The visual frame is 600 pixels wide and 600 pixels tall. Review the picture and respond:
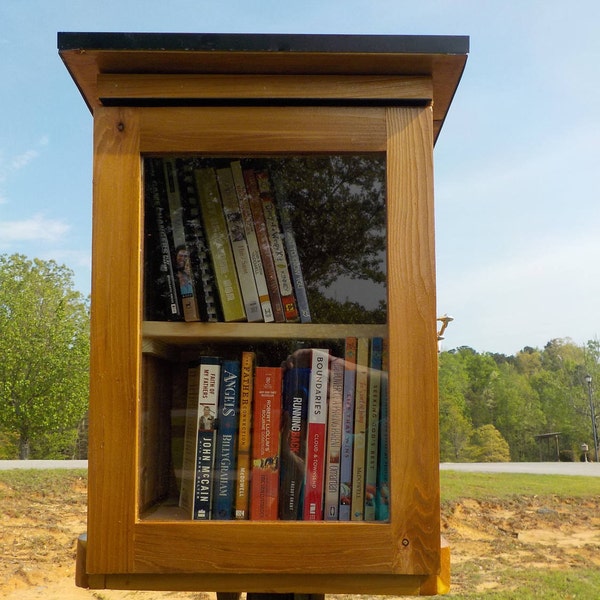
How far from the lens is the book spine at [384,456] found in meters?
0.90

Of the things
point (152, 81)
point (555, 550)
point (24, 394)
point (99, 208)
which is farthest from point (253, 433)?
point (24, 394)

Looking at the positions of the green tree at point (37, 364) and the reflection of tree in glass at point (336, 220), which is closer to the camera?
the reflection of tree in glass at point (336, 220)

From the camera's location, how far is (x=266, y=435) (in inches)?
37.2

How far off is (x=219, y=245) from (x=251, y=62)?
256 millimetres

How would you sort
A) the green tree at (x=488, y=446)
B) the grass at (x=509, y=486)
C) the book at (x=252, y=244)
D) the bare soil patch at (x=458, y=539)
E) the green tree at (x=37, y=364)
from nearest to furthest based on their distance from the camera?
the book at (x=252, y=244)
the bare soil patch at (x=458, y=539)
the grass at (x=509, y=486)
the green tree at (x=37, y=364)
the green tree at (x=488, y=446)

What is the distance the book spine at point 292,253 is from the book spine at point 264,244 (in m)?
0.03

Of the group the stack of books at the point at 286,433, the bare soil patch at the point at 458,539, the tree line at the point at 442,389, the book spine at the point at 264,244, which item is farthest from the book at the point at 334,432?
the tree line at the point at 442,389

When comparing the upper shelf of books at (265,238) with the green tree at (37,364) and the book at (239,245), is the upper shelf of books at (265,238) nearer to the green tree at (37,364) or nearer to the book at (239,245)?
the book at (239,245)

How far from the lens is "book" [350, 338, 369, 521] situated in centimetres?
92

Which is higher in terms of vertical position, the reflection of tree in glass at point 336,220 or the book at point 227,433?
the reflection of tree in glass at point 336,220

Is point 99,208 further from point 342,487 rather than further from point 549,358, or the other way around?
point 549,358

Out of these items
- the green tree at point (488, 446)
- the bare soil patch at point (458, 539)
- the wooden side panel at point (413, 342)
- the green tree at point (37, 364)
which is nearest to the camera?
the wooden side panel at point (413, 342)

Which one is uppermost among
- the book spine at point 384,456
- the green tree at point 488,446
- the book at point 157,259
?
the book at point 157,259

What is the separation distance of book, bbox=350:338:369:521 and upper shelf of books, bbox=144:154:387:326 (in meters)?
0.05
